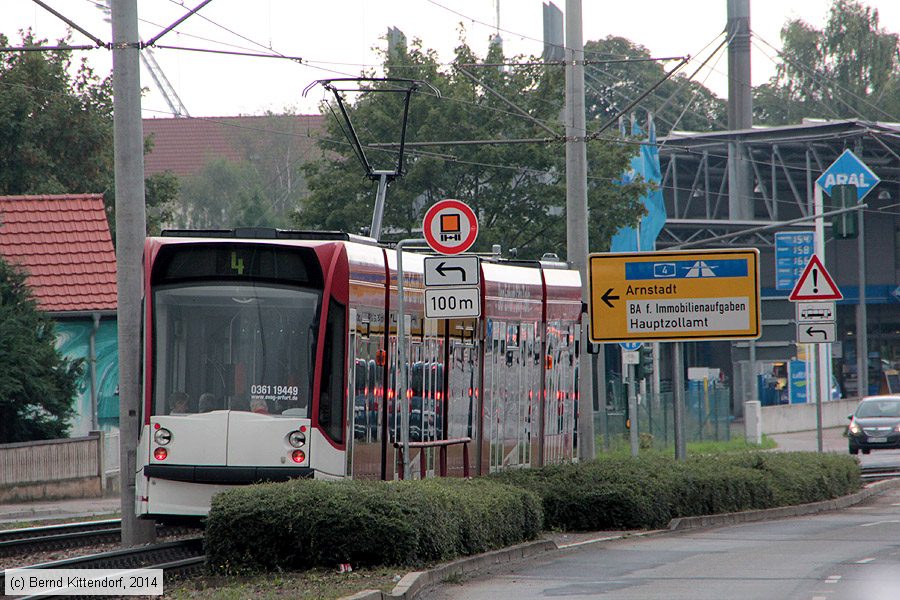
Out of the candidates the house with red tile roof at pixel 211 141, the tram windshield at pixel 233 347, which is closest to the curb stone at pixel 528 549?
the tram windshield at pixel 233 347

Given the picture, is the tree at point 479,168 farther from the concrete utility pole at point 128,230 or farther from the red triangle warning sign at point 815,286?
the concrete utility pole at point 128,230

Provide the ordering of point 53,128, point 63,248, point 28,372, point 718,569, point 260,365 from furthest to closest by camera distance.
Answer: point 53,128, point 63,248, point 28,372, point 260,365, point 718,569

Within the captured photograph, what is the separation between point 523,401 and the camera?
20812 millimetres

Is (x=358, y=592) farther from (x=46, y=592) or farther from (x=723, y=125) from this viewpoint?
(x=723, y=125)

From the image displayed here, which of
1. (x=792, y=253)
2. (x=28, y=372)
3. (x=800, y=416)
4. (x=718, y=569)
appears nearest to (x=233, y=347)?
(x=718, y=569)

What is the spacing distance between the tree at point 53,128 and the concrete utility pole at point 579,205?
68.4 ft

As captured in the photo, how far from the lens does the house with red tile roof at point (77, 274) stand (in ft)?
107

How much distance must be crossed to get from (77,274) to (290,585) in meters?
22.5

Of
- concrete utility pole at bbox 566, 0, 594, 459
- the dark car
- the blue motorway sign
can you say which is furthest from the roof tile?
the blue motorway sign

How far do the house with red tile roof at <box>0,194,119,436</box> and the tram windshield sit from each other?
58.2ft

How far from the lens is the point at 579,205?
22.1 meters

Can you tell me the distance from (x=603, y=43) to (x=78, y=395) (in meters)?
68.7

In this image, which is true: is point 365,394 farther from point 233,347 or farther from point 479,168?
point 479,168

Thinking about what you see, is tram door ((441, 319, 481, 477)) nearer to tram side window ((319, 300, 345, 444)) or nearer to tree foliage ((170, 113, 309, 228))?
Result: tram side window ((319, 300, 345, 444))
